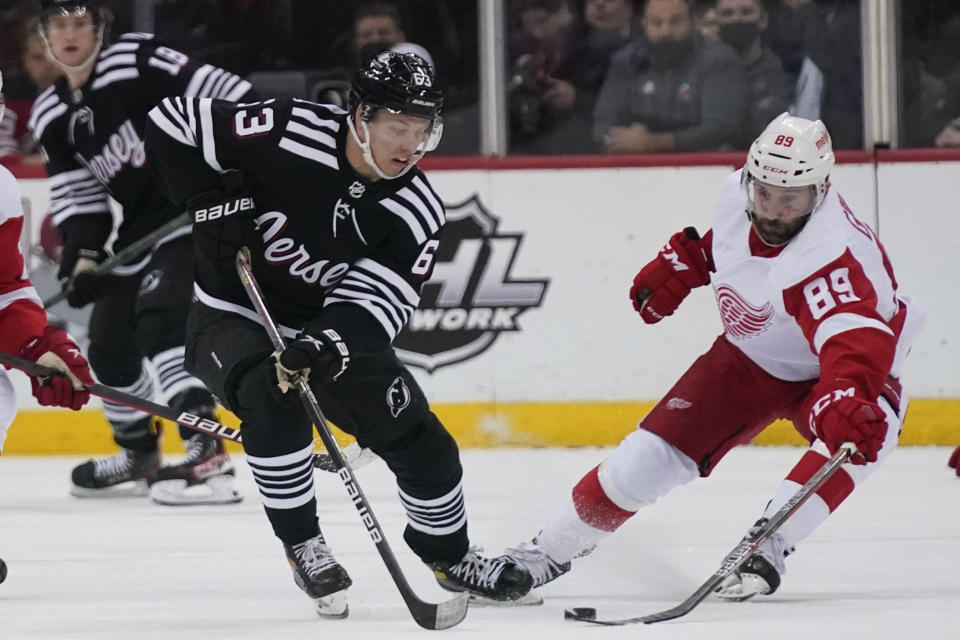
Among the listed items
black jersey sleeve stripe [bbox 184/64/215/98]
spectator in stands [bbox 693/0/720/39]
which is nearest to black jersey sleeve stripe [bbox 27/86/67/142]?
black jersey sleeve stripe [bbox 184/64/215/98]

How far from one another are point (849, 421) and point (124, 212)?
2295mm

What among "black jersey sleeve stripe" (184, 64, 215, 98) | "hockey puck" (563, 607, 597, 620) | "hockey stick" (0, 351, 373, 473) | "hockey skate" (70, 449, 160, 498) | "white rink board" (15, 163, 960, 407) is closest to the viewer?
"hockey puck" (563, 607, 597, 620)

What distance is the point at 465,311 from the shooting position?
510cm

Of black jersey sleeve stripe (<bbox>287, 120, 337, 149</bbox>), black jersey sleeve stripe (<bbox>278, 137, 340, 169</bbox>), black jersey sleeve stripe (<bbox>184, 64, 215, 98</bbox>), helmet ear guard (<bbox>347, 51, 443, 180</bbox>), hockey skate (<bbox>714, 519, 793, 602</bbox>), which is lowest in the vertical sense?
hockey skate (<bbox>714, 519, 793, 602</bbox>)

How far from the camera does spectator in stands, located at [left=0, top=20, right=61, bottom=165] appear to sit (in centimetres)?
533

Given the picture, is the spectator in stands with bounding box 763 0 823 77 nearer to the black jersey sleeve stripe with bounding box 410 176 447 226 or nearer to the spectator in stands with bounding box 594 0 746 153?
the spectator in stands with bounding box 594 0 746 153

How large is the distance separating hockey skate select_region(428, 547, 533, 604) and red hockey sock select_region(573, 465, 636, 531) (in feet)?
0.51

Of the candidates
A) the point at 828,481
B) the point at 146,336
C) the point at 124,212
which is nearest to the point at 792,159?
the point at 828,481

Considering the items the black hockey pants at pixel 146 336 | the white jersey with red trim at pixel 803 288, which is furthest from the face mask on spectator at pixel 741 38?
the white jersey with red trim at pixel 803 288

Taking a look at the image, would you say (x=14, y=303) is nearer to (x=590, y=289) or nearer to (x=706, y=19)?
(x=590, y=289)

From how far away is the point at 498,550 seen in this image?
3.63 meters

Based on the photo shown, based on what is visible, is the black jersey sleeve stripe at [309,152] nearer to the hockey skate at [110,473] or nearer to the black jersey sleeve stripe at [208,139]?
the black jersey sleeve stripe at [208,139]

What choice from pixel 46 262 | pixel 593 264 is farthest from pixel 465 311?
pixel 46 262

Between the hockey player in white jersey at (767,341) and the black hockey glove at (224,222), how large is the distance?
0.75 meters
